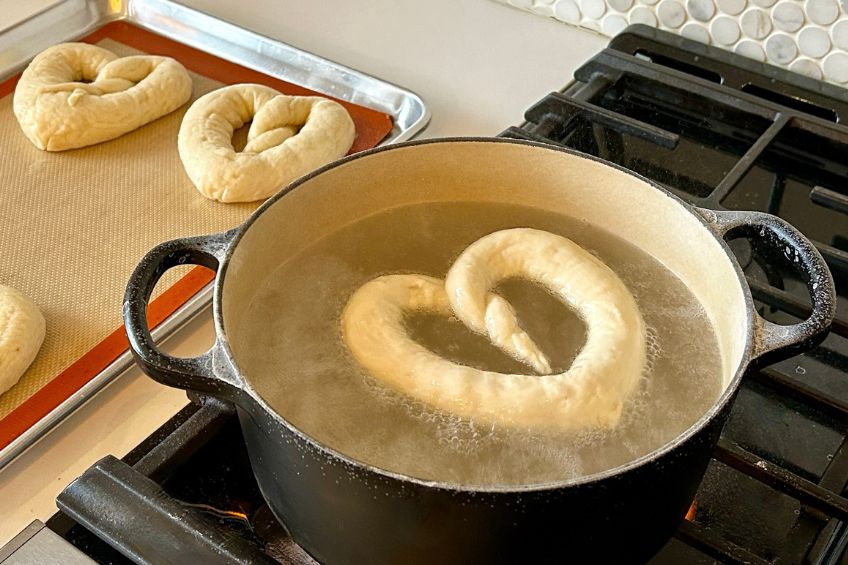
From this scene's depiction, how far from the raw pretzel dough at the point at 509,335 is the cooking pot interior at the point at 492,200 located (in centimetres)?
4

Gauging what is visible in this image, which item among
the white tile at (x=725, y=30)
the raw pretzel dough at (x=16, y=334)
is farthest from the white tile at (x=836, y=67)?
the raw pretzel dough at (x=16, y=334)

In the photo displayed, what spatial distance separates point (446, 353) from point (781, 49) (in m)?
0.65

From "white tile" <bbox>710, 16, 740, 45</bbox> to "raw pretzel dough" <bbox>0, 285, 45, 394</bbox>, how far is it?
2.55ft

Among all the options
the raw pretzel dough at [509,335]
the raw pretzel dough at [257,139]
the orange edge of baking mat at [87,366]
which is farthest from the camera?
the raw pretzel dough at [257,139]

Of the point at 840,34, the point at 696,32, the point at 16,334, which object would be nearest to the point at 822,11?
the point at 840,34

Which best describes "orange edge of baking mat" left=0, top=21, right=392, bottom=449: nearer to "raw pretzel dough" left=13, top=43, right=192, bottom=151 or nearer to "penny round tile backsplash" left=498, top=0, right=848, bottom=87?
"raw pretzel dough" left=13, top=43, right=192, bottom=151

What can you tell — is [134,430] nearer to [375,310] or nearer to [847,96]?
[375,310]

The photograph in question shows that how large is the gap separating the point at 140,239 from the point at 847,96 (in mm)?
749

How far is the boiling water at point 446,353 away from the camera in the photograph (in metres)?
0.47

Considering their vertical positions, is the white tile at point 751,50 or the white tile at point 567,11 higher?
the white tile at point 751,50

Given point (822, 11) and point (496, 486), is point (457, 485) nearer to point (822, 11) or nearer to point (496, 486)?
point (496, 486)

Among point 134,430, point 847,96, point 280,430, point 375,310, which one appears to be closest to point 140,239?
point 134,430

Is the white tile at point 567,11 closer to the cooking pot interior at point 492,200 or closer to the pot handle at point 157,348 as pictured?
the cooking pot interior at point 492,200

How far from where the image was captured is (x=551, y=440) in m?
0.48
